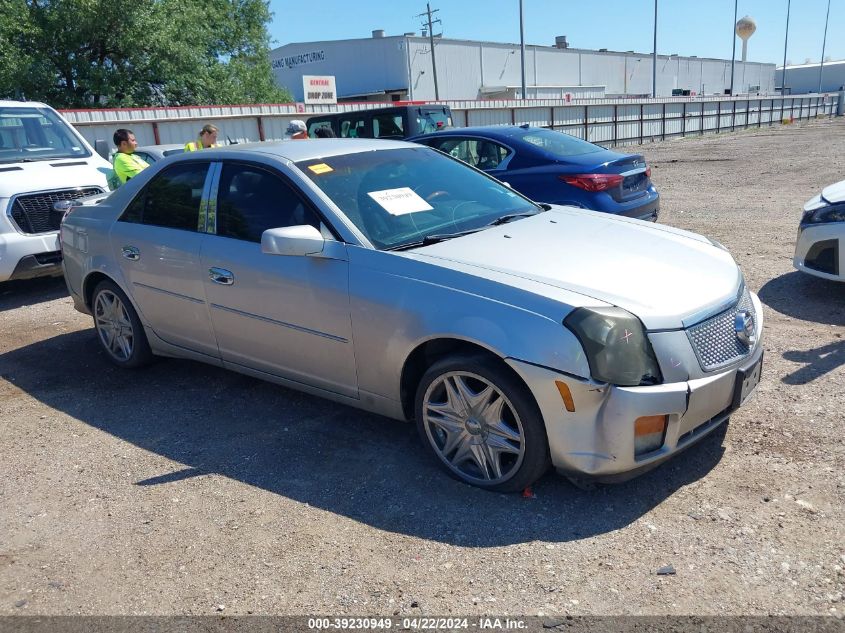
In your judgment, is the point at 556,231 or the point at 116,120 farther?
the point at 116,120

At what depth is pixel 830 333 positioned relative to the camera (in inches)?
207

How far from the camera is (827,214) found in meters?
5.85

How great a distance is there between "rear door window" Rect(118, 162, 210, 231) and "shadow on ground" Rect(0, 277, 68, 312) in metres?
3.66

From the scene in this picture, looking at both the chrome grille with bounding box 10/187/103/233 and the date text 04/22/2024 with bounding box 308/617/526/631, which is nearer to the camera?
the date text 04/22/2024 with bounding box 308/617/526/631

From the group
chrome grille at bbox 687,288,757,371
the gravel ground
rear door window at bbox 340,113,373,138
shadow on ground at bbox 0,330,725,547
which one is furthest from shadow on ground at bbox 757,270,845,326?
rear door window at bbox 340,113,373,138

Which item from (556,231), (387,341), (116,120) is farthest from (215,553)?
(116,120)

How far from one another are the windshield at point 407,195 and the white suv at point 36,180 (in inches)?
192

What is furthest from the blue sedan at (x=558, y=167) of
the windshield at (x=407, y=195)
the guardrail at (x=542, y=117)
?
the guardrail at (x=542, y=117)

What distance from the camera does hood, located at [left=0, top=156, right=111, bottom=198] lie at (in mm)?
7543

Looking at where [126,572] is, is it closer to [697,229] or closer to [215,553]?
[215,553]

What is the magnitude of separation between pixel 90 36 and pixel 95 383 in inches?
896

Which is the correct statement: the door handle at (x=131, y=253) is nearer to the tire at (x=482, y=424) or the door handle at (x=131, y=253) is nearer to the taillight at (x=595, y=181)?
the tire at (x=482, y=424)

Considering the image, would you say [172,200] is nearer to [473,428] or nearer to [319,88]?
[473,428]

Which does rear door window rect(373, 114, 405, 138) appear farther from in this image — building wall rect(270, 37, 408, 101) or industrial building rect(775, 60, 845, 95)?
industrial building rect(775, 60, 845, 95)
